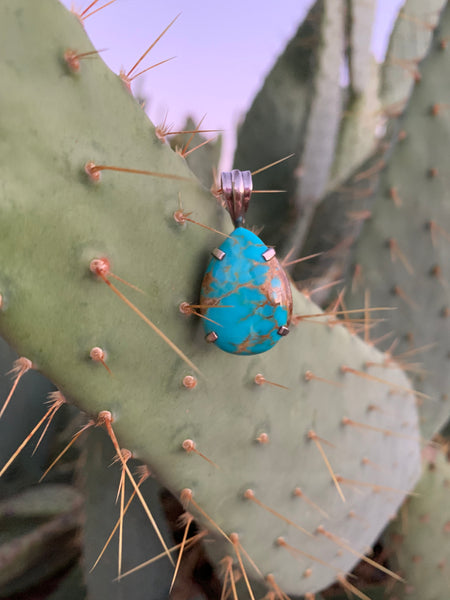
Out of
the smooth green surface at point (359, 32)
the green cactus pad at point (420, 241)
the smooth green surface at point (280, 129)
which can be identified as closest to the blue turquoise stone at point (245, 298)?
the green cactus pad at point (420, 241)

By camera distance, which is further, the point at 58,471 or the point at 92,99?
the point at 58,471

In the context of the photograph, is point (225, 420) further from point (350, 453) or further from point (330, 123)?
point (330, 123)

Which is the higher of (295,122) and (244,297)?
(244,297)

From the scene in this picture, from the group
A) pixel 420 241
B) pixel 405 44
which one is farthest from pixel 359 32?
pixel 420 241

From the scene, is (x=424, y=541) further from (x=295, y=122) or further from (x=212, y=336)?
(x=295, y=122)

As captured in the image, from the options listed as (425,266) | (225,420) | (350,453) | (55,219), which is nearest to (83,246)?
(55,219)

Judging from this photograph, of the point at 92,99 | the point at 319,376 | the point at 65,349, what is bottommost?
the point at 319,376

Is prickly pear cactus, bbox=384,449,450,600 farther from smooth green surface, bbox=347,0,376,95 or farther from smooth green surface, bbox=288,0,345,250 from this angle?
smooth green surface, bbox=347,0,376,95
